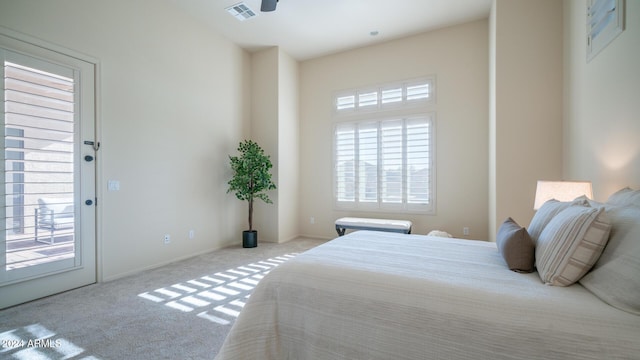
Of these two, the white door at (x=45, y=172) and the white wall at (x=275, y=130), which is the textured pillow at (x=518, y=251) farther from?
the white wall at (x=275, y=130)

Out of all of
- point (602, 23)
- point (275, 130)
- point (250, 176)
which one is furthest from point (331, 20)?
point (602, 23)

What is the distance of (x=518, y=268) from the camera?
1434 millimetres

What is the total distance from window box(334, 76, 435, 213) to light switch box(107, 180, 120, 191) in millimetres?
3364

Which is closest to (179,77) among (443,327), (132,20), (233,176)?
(132,20)

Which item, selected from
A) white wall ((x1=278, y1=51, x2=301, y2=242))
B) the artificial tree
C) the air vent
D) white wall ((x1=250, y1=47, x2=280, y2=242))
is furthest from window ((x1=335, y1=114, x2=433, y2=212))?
the air vent

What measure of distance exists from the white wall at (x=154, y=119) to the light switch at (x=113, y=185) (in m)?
0.05

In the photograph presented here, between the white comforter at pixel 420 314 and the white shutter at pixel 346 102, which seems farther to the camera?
the white shutter at pixel 346 102

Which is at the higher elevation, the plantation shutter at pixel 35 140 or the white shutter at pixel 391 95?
the white shutter at pixel 391 95

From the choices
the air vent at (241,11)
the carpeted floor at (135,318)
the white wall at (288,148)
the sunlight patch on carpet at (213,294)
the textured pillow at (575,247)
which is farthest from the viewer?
the white wall at (288,148)

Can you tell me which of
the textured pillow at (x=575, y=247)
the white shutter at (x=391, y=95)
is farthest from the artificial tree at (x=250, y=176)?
the textured pillow at (x=575, y=247)

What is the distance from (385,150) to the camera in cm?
486

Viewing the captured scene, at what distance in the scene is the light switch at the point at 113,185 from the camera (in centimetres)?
310

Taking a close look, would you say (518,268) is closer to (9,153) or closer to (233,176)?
(9,153)

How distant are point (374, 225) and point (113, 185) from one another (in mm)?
3519
